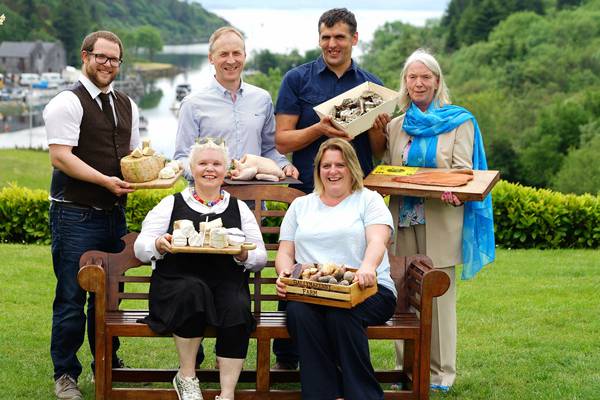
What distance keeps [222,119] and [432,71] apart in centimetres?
128

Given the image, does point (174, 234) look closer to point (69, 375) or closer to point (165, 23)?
point (69, 375)

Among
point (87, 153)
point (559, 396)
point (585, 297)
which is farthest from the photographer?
point (585, 297)

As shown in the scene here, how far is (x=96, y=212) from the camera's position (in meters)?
5.39

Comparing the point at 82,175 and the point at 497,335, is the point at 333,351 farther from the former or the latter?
the point at 497,335

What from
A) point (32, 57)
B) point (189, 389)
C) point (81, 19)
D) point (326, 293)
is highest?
point (81, 19)

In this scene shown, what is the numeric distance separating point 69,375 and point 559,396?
2947 mm

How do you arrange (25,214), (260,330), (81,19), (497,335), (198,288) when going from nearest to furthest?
Answer: (198,288) < (260,330) < (497,335) < (25,214) < (81,19)

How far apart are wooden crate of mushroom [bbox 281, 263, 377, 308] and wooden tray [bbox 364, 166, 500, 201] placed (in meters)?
0.61

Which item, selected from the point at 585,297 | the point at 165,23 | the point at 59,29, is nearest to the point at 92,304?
the point at 585,297

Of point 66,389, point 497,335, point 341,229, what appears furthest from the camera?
point 497,335

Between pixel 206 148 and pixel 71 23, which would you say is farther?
pixel 71 23

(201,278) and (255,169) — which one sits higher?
(255,169)

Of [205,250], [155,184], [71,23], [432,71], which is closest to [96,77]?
[155,184]

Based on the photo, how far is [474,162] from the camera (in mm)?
5660
